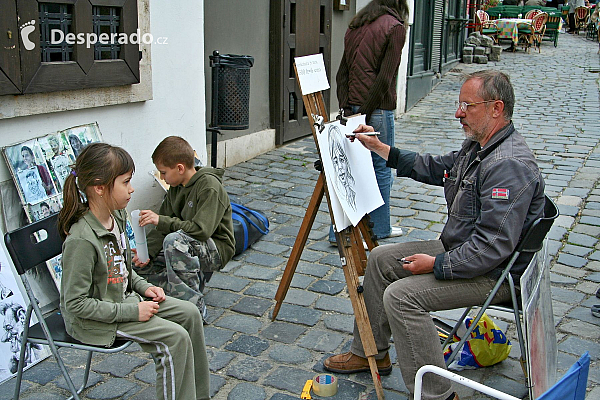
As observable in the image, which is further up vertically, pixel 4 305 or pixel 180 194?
pixel 180 194

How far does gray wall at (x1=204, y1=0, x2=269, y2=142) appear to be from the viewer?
6.75m

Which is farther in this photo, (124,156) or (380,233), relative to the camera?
(380,233)

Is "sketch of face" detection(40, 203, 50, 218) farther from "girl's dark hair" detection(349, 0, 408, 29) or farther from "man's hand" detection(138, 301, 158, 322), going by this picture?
"girl's dark hair" detection(349, 0, 408, 29)

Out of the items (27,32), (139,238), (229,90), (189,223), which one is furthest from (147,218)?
(229,90)

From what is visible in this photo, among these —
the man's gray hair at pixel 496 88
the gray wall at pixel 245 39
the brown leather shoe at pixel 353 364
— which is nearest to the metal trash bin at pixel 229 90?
the gray wall at pixel 245 39

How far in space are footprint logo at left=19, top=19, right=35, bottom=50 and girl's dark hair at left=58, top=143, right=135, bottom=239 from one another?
1344mm

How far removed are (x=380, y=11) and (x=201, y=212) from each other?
2.12 m

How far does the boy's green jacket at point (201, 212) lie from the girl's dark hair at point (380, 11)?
1717mm

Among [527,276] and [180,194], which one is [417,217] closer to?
[180,194]

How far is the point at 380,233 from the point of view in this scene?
16.8 ft

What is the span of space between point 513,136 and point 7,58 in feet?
8.71

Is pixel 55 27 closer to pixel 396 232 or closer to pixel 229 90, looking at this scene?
pixel 229 90

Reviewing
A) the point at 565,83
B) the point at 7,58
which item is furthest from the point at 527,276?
the point at 565,83

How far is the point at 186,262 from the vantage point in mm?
3725
